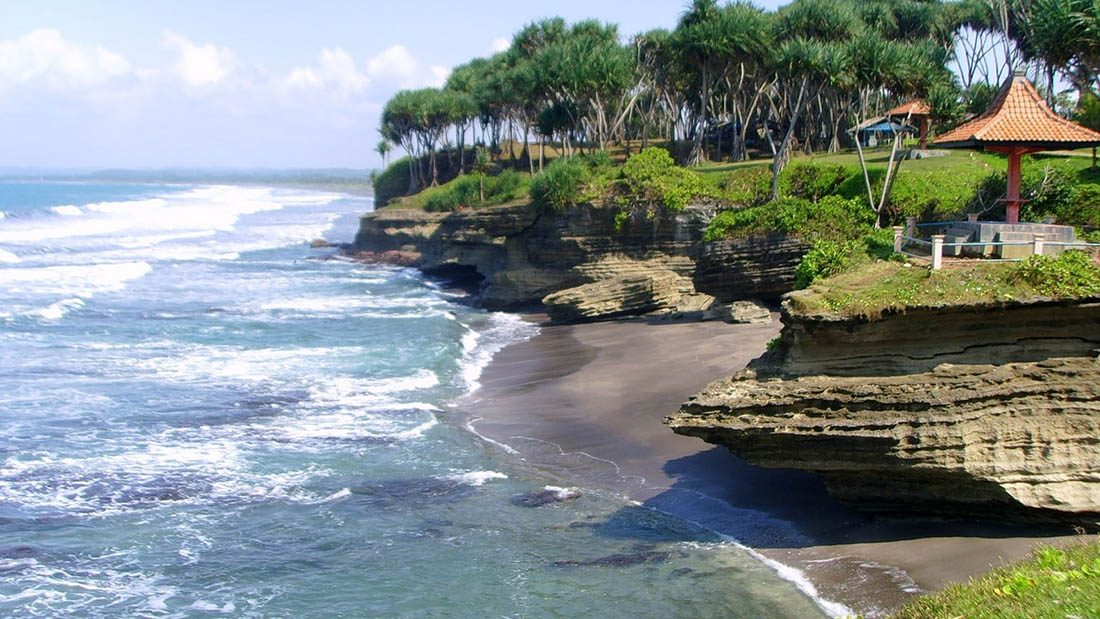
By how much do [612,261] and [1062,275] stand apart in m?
22.6

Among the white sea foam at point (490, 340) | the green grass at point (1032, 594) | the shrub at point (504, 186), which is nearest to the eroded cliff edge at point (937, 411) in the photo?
the green grass at point (1032, 594)

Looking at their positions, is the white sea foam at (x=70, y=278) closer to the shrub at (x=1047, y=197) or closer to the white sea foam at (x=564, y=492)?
the white sea foam at (x=564, y=492)

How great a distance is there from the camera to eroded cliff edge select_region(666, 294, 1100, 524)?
14.2 metres

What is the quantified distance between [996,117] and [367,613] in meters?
15.1

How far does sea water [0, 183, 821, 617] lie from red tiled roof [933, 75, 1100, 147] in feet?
31.7

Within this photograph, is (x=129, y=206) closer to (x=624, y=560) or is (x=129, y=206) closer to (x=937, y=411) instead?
(x=624, y=560)

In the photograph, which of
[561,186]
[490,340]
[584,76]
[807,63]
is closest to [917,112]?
[807,63]

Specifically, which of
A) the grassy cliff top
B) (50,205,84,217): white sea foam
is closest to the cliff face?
the grassy cliff top

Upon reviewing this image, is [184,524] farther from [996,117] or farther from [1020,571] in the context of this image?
[996,117]

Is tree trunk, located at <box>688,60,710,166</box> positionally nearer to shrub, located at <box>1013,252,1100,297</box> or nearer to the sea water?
the sea water

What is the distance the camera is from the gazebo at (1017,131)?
19.0 metres

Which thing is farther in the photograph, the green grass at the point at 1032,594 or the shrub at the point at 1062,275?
the shrub at the point at 1062,275

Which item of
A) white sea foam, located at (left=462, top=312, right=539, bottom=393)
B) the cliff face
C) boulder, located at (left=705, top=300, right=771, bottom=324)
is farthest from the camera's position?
the cliff face

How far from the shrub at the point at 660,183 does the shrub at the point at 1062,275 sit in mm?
20298
